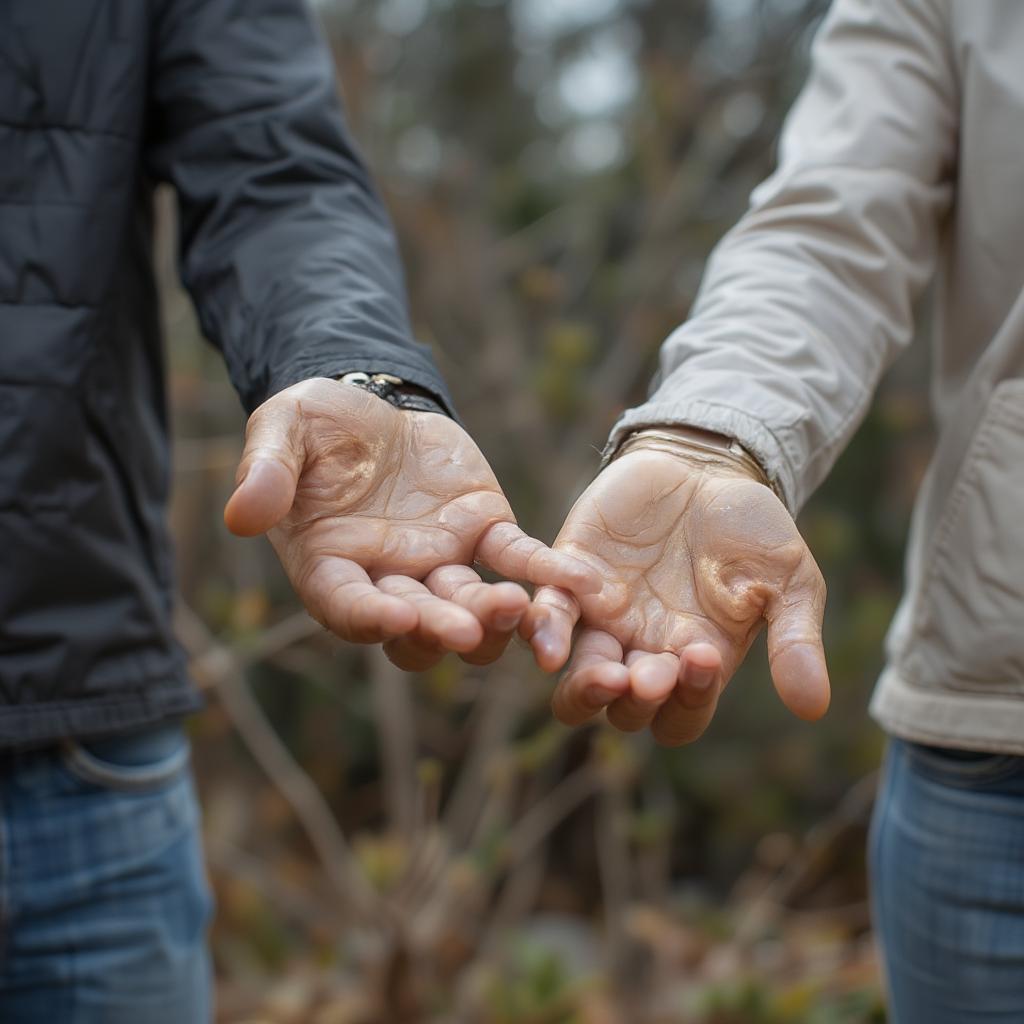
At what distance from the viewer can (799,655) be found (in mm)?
1089

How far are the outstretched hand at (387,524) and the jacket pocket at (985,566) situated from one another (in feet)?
1.57

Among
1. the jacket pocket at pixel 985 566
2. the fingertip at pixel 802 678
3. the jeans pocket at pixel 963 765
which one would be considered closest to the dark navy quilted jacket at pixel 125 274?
the fingertip at pixel 802 678

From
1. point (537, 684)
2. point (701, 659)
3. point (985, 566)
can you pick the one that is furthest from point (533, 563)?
point (537, 684)

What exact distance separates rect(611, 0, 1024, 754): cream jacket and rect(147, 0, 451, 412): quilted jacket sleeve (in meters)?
0.40

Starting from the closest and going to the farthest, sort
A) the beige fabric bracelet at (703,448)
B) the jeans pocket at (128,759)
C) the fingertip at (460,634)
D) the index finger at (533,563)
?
the fingertip at (460,634) < the index finger at (533,563) < the beige fabric bracelet at (703,448) < the jeans pocket at (128,759)

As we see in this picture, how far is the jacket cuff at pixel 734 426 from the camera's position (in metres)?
1.27

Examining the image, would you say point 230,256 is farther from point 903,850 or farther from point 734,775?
point 734,775

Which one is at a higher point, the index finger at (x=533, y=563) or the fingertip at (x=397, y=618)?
the fingertip at (x=397, y=618)

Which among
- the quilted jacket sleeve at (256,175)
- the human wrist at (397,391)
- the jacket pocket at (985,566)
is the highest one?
the quilted jacket sleeve at (256,175)

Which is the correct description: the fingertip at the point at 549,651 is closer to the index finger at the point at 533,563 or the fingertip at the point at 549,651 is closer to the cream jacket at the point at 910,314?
the index finger at the point at 533,563

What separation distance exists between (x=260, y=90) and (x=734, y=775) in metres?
3.45

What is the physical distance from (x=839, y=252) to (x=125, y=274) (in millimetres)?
876

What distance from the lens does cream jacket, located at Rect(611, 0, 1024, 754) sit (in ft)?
4.31

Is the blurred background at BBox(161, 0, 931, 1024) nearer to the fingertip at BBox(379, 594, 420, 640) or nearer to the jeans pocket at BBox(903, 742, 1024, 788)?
the jeans pocket at BBox(903, 742, 1024, 788)
